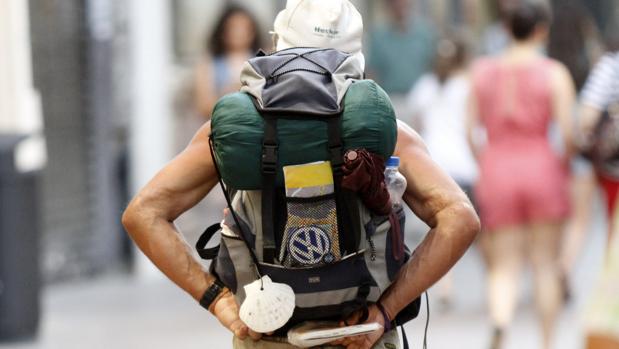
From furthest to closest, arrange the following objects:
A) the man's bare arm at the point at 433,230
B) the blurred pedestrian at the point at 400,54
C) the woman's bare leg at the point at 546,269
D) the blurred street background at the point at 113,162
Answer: the blurred pedestrian at the point at 400,54, the blurred street background at the point at 113,162, the woman's bare leg at the point at 546,269, the man's bare arm at the point at 433,230

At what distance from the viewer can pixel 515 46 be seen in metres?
9.30

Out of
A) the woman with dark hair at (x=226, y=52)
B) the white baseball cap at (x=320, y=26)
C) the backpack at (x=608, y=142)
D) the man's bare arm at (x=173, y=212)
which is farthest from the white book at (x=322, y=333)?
the woman with dark hair at (x=226, y=52)

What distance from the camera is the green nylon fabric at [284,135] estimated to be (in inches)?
165

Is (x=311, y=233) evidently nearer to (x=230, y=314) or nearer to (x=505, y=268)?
(x=230, y=314)

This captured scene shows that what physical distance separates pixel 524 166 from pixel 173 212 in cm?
485

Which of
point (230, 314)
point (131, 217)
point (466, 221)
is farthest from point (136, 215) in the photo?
point (466, 221)

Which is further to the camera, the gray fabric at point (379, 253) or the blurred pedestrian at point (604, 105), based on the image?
the blurred pedestrian at point (604, 105)

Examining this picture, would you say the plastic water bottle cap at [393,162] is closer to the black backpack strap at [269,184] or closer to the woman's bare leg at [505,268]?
the black backpack strap at [269,184]

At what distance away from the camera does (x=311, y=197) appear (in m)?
4.22

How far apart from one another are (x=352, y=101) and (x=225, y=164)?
0.35 m

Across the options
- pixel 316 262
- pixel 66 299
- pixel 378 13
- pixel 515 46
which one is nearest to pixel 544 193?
pixel 515 46

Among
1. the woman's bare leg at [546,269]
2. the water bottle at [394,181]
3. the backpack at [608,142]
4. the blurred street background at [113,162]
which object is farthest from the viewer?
the blurred street background at [113,162]

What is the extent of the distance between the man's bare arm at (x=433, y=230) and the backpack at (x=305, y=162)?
52 millimetres

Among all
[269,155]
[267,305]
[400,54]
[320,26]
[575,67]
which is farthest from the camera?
[400,54]
